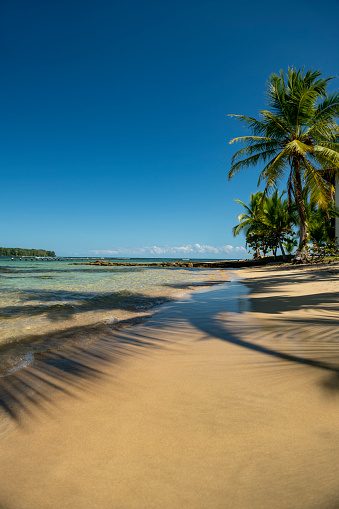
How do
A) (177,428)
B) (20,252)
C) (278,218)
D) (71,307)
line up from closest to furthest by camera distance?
(177,428) → (71,307) → (278,218) → (20,252)

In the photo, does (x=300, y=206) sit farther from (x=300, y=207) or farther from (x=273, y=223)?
(x=273, y=223)

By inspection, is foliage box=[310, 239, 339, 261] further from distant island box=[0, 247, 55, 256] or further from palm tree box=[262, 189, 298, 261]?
distant island box=[0, 247, 55, 256]

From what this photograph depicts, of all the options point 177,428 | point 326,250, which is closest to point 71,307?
point 177,428

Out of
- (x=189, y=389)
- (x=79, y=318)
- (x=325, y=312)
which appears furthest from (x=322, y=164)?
(x=189, y=389)

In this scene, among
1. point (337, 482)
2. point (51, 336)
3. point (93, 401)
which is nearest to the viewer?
point (337, 482)

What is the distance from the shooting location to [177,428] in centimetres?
143

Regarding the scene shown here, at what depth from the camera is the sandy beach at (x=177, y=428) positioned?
3.35 ft

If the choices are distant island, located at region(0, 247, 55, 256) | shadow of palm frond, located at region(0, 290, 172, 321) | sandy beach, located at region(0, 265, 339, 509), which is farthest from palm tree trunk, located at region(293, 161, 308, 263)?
distant island, located at region(0, 247, 55, 256)

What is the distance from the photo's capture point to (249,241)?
29.5 m

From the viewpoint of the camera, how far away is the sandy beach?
1021 millimetres

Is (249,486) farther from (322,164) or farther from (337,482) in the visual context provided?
(322,164)

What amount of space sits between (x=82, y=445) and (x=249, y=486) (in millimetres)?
793

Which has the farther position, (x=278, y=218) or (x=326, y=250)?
Result: (x=278, y=218)

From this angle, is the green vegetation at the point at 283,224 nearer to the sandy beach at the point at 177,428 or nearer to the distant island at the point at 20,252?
the sandy beach at the point at 177,428
